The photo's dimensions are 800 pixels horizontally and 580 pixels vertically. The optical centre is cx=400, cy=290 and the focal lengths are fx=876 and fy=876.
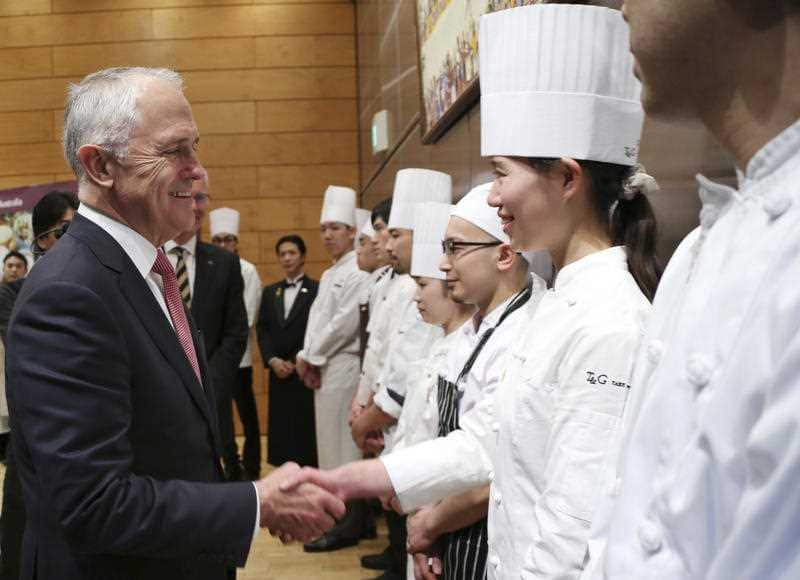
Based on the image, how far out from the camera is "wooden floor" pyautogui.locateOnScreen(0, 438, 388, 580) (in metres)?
4.45

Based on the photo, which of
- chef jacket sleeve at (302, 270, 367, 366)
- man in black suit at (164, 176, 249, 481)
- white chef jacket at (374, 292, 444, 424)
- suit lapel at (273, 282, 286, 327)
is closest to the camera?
white chef jacket at (374, 292, 444, 424)

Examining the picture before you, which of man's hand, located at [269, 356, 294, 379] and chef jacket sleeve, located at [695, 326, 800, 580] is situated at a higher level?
chef jacket sleeve, located at [695, 326, 800, 580]

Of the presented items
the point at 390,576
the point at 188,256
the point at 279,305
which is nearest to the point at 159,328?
the point at 188,256

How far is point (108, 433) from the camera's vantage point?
56.0 inches

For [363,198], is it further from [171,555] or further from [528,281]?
[171,555]

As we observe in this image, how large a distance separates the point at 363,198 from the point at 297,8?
2.09m

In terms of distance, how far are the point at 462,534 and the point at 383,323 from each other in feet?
6.93

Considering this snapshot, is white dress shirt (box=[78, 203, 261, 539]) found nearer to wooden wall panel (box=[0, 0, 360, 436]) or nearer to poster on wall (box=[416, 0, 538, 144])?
poster on wall (box=[416, 0, 538, 144])

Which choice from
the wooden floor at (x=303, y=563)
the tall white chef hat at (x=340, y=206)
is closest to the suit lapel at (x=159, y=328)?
the wooden floor at (x=303, y=563)

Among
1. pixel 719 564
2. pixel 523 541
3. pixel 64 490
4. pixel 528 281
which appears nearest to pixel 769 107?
pixel 719 564

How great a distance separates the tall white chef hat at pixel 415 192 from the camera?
4.02 metres

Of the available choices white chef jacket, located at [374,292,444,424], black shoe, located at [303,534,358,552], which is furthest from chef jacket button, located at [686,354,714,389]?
black shoe, located at [303,534,358,552]

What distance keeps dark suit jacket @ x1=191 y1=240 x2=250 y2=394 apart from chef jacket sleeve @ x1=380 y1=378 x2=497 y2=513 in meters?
1.97

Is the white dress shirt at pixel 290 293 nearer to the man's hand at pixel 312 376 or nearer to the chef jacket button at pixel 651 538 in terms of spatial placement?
the man's hand at pixel 312 376
